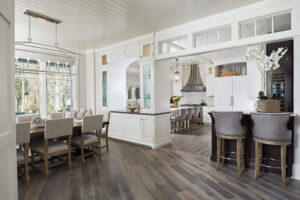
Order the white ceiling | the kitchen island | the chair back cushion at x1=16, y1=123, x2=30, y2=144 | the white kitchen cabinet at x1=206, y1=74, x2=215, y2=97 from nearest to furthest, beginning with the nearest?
the chair back cushion at x1=16, y1=123, x2=30, y2=144 → the kitchen island → the white ceiling → the white kitchen cabinet at x1=206, y1=74, x2=215, y2=97

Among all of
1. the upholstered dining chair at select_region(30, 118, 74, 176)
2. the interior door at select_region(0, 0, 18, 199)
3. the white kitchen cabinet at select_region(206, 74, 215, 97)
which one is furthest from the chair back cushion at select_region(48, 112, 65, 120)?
the white kitchen cabinet at select_region(206, 74, 215, 97)

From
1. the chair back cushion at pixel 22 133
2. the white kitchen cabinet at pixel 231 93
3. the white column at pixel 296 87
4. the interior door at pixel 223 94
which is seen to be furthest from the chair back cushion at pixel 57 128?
the interior door at pixel 223 94

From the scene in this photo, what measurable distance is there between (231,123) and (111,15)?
306cm

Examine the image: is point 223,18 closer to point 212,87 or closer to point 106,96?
point 106,96

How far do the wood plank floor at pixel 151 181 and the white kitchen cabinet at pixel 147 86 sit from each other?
1352 mm

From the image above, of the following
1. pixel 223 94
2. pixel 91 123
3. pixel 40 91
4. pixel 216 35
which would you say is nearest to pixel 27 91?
pixel 40 91

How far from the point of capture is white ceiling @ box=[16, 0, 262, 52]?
3119 mm

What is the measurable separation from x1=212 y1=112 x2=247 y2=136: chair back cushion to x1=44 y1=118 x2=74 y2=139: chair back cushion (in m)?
2.66

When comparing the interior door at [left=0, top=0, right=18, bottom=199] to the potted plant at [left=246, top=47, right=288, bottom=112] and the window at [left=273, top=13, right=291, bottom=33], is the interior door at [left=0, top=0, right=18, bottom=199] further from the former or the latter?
the window at [left=273, top=13, right=291, bottom=33]

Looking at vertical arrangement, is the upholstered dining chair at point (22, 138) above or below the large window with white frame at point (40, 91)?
below

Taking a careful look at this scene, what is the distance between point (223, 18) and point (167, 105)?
8.27ft

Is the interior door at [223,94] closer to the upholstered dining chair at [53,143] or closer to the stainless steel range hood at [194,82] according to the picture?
the stainless steel range hood at [194,82]

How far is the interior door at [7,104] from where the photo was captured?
1385 millimetres

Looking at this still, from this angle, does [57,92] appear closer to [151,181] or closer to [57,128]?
[57,128]
